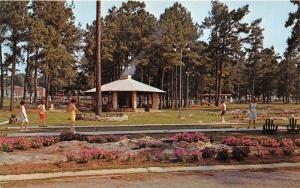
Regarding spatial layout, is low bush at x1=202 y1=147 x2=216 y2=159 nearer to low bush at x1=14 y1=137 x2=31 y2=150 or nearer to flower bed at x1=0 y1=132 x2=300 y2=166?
flower bed at x1=0 y1=132 x2=300 y2=166

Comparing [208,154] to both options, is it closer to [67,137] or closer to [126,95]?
[67,137]

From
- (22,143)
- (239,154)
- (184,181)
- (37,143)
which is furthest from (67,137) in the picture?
(184,181)

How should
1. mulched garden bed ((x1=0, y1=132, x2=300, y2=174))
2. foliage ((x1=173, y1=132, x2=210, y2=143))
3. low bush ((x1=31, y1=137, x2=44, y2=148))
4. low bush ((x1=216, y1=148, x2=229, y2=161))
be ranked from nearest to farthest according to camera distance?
1. mulched garden bed ((x1=0, y1=132, x2=300, y2=174))
2. low bush ((x1=216, y1=148, x2=229, y2=161))
3. low bush ((x1=31, y1=137, x2=44, y2=148))
4. foliage ((x1=173, y1=132, x2=210, y2=143))

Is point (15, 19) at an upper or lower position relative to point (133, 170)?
upper

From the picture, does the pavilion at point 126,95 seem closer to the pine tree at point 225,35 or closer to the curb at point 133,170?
the pine tree at point 225,35

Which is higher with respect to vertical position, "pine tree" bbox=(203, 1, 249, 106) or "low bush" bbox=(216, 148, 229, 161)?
"pine tree" bbox=(203, 1, 249, 106)

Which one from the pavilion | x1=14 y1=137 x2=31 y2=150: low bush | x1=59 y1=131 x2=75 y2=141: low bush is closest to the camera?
x1=14 y1=137 x2=31 y2=150: low bush

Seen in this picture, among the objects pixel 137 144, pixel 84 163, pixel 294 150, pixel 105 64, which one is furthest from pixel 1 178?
pixel 105 64

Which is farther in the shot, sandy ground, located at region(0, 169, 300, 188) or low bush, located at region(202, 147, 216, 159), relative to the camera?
low bush, located at region(202, 147, 216, 159)

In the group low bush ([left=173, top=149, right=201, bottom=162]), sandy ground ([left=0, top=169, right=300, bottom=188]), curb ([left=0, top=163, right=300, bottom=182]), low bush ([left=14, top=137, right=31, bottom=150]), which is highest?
low bush ([left=14, top=137, right=31, bottom=150])

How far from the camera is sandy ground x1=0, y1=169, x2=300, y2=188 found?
10492 mm

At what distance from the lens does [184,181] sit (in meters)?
11.1

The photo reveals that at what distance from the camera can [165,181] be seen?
435 inches

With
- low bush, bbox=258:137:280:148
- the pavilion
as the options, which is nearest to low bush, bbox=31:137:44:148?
low bush, bbox=258:137:280:148
